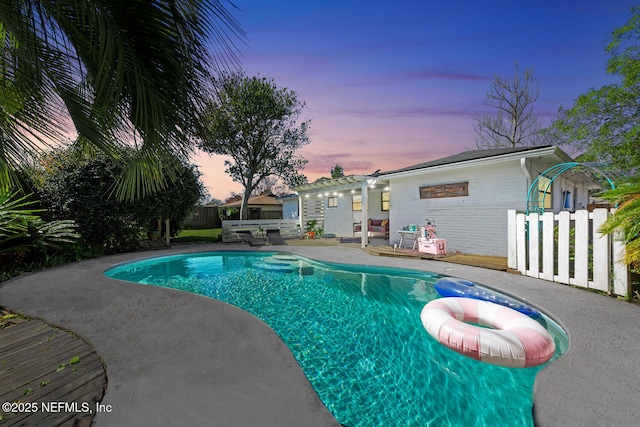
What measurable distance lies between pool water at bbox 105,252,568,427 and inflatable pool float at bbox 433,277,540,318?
0.94 feet

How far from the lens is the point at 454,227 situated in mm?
8969

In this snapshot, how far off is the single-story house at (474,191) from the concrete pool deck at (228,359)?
3319 millimetres

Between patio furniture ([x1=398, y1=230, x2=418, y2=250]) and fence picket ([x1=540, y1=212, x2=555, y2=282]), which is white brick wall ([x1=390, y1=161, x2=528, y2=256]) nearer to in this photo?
patio furniture ([x1=398, y1=230, x2=418, y2=250])

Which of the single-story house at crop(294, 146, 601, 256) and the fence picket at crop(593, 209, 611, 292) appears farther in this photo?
the single-story house at crop(294, 146, 601, 256)

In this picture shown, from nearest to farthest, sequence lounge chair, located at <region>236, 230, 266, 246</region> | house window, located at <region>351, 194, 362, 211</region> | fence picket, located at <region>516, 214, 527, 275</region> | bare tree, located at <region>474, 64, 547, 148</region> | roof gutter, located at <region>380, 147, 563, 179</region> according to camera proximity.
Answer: fence picket, located at <region>516, 214, 527, 275</region>, roof gutter, located at <region>380, 147, 563, 179</region>, lounge chair, located at <region>236, 230, 266, 246</region>, house window, located at <region>351, 194, 362, 211</region>, bare tree, located at <region>474, 64, 547, 148</region>

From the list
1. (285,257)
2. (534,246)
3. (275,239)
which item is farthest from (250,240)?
(534,246)

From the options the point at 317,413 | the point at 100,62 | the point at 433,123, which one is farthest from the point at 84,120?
the point at 433,123

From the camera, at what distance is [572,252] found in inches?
215

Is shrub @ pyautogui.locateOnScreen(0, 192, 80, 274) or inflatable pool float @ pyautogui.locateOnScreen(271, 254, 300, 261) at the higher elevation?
shrub @ pyautogui.locateOnScreen(0, 192, 80, 274)

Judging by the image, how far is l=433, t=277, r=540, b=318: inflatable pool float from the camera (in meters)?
4.28

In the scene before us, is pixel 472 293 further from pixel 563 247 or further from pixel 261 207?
pixel 261 207

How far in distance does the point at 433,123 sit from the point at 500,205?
19.7 ft

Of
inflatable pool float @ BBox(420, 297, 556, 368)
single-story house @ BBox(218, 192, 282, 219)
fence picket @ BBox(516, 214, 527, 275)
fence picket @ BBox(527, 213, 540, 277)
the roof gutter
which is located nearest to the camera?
inflatable pool float @ BBox(420, 297, 556, 368)

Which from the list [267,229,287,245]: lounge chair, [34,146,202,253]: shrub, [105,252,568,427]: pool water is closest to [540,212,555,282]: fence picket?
[105,252,568,427]: pool water
